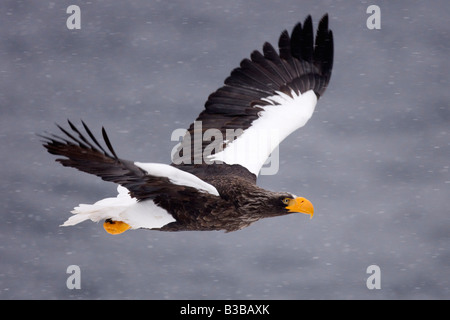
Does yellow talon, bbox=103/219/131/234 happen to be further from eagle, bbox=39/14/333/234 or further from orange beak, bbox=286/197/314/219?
orange beak, bbox=286/197/314/219

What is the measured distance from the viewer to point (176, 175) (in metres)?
7.57

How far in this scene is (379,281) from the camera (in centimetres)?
1833

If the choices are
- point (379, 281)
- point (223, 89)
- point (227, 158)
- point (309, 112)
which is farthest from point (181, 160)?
point (379, 281)

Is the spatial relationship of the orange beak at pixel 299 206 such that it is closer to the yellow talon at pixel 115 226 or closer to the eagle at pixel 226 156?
the eagle at pixel 226 156

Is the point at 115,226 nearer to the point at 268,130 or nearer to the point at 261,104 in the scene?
the point at 268,130

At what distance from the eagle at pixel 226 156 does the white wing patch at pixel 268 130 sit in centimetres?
1

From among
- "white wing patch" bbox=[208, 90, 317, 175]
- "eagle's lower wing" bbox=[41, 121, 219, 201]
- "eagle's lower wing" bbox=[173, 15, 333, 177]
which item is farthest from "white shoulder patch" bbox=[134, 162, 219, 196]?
"white wing patch" bbox=[208, 90, 317, 175]

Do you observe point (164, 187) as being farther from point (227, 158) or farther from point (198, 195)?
point (227, 158)

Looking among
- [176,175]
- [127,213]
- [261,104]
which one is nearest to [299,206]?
[176,175]

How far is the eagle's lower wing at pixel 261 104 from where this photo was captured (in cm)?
934

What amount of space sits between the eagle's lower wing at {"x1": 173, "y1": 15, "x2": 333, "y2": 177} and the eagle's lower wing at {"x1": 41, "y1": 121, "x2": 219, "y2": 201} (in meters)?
1.08

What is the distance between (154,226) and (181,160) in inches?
46.4

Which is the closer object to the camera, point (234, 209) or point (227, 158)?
point (234, 209)

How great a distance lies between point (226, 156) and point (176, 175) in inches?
70.7
